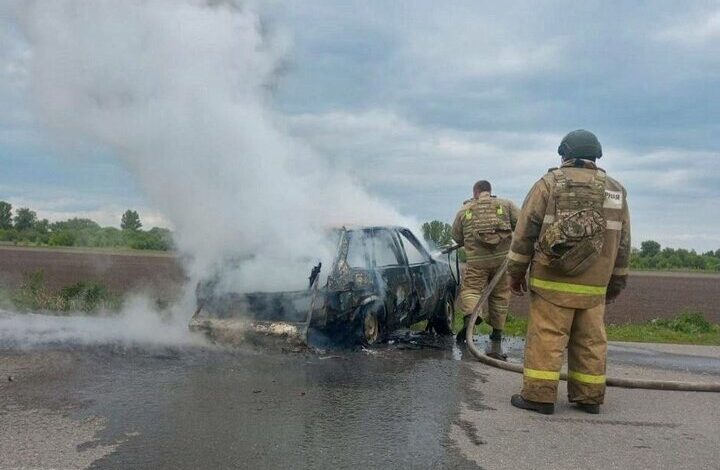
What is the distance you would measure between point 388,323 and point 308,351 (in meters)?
1.28

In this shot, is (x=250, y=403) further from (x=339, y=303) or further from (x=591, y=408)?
(x=591, y=408)

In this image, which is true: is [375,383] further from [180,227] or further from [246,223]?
[180,227]

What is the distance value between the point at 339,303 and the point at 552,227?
297 centimetres

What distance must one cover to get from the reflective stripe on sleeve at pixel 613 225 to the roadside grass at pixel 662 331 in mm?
5353

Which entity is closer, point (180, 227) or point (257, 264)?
point (257, 264)

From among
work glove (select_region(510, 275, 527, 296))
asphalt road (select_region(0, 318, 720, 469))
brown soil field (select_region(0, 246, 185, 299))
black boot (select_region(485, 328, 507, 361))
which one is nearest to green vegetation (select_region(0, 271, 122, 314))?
brown soil field (select_region(0, 246, 185, 299))

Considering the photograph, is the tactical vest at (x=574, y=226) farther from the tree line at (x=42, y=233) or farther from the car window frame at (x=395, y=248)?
the tree line at (x=42, y=233)

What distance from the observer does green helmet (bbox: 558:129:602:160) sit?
5500mm

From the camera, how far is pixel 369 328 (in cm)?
804

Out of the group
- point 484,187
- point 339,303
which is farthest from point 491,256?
point 339,303

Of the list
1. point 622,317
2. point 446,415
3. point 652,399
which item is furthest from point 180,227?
point 622,317

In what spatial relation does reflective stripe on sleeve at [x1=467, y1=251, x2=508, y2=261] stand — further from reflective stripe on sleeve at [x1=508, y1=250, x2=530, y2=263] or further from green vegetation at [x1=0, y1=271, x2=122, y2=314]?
green vegetation at [x1=0, y1=271, x2=122, y2=314]

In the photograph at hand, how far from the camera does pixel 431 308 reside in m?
9.38

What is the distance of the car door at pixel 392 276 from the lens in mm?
8203
